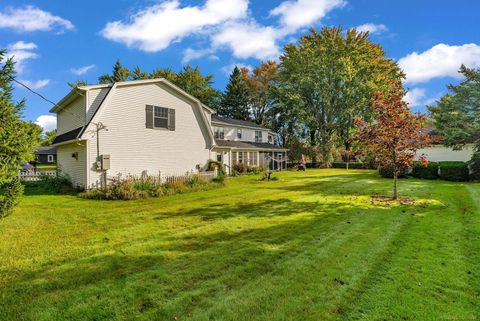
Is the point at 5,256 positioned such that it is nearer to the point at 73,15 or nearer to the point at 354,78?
the point at 73,15

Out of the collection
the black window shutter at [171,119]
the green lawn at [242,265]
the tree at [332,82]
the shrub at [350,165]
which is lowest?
the green lawn at [242,265]

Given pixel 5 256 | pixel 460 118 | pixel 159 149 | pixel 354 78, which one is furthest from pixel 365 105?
pixel 5 256

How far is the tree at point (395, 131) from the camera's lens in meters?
10.2

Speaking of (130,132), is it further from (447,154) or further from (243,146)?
(447,154)

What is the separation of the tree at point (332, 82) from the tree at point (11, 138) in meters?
30.7

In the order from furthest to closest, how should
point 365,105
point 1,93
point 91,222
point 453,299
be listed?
point 365,105 → point 91,222 → point 1,93 → point 453,299

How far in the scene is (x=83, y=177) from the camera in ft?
44.2

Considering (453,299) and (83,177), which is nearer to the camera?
(453,299)

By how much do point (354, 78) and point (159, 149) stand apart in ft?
94.6

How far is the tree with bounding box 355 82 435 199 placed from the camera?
400 inches

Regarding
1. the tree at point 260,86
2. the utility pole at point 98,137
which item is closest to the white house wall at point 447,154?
the tree at point 260,86

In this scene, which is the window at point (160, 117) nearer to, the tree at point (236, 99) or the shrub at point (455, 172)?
the shrub at point (455, 172)

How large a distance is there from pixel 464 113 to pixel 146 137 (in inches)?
967

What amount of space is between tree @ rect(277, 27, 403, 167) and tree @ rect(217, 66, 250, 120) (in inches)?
406
